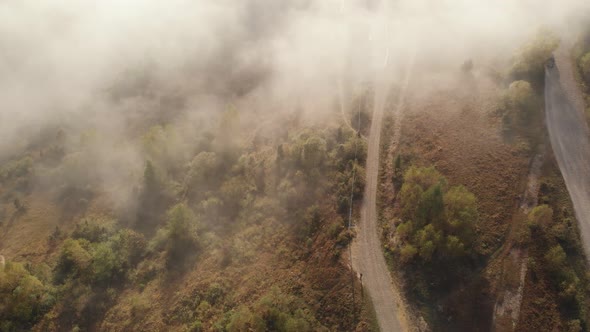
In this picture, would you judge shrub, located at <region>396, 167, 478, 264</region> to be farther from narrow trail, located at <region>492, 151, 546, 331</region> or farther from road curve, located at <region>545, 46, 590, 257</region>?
road curve, located at <region>545, 46, 590, 257</region>

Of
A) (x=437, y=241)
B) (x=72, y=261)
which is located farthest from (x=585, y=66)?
(x=72, y=261)

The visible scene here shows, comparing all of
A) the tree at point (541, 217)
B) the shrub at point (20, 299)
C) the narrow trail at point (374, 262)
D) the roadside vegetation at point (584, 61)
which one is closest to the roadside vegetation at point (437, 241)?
the narrow trail at point (374, 262)

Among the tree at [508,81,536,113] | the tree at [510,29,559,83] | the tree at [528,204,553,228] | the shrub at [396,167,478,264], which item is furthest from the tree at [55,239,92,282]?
the tree at [510,29,559,83]

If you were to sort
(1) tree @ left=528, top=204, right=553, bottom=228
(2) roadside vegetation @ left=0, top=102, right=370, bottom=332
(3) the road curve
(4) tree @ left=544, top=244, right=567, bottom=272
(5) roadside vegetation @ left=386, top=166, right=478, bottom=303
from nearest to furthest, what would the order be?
(4) tree @ left=544, top=244, right=567, bottom=272, (5) roadside vegetation @ left=386, top=166, right=478, bottom=303, (1) tree @ left=528, top=204, right=553, bottom=228, (3) the road curve, (2) roadside vegetation @ left=0, top=102, right=370, bottom=332

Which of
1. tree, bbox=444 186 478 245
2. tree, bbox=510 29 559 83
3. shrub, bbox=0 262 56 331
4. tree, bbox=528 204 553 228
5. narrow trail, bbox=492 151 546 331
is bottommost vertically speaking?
narrow trail, bbox=492 151 546 331

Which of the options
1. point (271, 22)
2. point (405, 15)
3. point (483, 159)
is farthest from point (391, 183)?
point (271, 22)

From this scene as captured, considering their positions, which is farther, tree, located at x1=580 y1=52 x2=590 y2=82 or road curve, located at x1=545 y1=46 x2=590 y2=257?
tree, located at x1=580 y1=52 x2=590 y2=82
